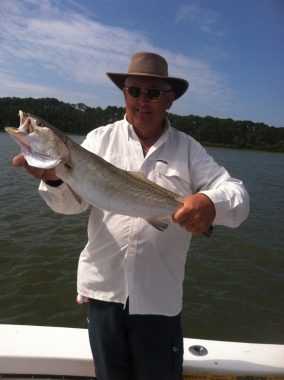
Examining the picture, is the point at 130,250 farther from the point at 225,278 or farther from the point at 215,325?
the point at 225,278

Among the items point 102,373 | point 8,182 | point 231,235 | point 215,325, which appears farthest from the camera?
point 8,182

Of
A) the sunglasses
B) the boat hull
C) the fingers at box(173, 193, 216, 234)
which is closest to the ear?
the sunglasses

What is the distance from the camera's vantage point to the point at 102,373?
328cm

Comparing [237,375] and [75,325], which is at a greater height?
[237,375]

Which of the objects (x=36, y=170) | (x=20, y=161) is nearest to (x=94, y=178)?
(x=36, y=170)

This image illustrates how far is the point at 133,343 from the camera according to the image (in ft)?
10.3

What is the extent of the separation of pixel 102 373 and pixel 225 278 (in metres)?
7.59

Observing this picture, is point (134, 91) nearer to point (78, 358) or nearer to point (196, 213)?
point (196, 213)

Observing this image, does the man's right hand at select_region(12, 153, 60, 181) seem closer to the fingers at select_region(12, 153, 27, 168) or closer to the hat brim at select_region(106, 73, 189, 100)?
the fingers at select_region(12, 153, 27, 168)

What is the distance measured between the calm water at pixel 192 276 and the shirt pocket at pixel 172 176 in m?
5.07

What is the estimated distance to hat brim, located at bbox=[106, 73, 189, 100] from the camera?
3.32m

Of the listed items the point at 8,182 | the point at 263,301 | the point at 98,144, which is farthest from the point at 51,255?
the point at 8,182

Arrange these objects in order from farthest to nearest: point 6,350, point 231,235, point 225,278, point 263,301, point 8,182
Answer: point 8,182 → point 231,235 → point 225,278 → point 263,301 → point 6,350

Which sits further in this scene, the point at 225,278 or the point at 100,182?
the point at 225,278
